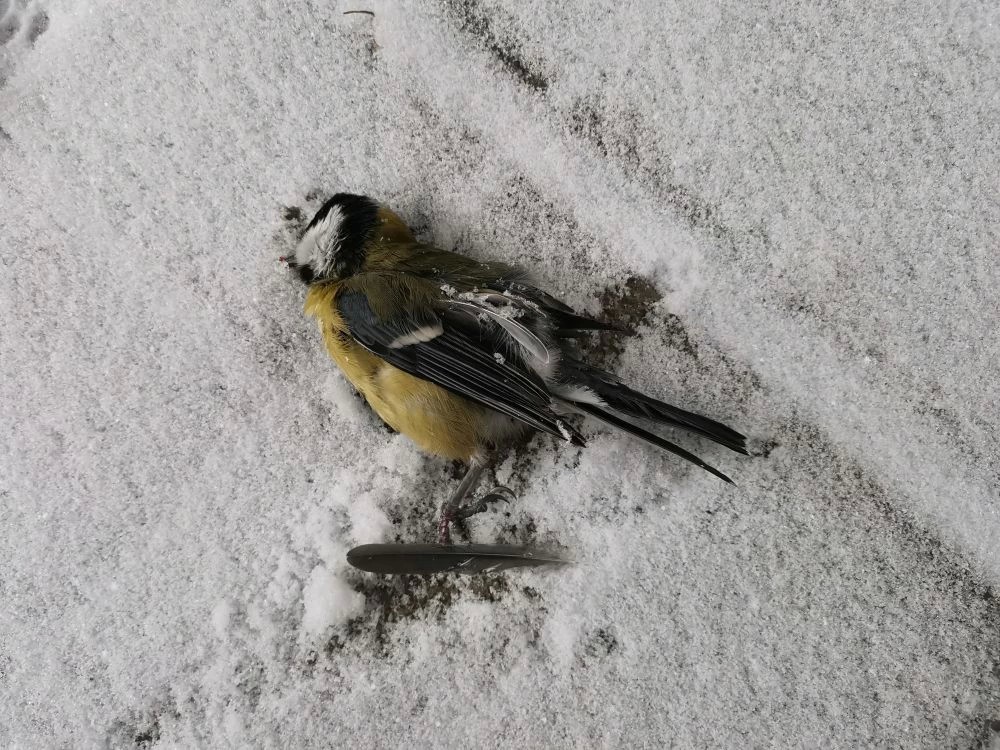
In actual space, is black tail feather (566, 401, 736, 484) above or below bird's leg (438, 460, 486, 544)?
above

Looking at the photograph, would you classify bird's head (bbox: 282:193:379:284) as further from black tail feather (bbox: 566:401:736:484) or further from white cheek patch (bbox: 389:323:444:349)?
black tail feather (bbox: 566:401:736:484)

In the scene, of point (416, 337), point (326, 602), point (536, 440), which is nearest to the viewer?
point (416, 337)

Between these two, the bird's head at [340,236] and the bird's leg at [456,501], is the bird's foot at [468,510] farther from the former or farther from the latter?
the bird's head at [340,236]

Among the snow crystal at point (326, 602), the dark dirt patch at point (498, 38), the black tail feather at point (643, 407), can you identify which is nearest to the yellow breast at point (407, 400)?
the black tail feather at point (643, 407)

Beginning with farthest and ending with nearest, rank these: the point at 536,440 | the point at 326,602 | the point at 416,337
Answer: the point at 536,440 → the point at 326,602 → the point at 416,337

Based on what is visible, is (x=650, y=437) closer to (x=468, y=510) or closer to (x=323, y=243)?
(x=468, y=510)

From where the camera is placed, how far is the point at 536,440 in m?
1.71

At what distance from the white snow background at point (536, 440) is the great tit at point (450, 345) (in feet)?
0.46

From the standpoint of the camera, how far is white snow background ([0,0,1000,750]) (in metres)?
1.54

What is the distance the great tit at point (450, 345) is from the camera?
Result: 1.49 meters

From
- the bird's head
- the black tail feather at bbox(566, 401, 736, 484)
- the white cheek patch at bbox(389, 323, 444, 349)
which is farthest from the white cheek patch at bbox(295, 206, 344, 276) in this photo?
the black tail feather at bbox(566, 401, 736, 484)

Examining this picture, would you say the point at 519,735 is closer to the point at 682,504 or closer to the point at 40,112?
the point at 682,504

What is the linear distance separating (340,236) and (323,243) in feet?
0.18

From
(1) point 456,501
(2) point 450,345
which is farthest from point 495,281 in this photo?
(1) point 456,501
